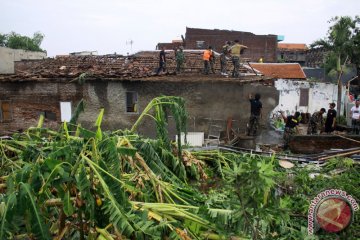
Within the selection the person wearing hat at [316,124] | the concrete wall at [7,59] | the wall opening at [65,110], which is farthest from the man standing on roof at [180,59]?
the concrete wall at [7,59]

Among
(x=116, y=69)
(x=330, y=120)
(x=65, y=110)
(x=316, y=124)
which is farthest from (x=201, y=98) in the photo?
(x=65, y=110)

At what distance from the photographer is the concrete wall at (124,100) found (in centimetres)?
1435

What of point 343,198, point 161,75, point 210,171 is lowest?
point 210,171

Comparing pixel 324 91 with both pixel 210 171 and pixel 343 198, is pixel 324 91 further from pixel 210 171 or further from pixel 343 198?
pixel 343 198

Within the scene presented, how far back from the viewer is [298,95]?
2098 centimetres

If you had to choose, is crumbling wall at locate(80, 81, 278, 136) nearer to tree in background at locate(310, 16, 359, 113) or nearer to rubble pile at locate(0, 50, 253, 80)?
rubble pile at locate(0, 50, 253, 80)

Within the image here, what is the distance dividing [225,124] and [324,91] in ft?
32.7

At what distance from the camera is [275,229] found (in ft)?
15.1

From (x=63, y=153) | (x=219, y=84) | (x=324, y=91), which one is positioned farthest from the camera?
(x=324, y=91)

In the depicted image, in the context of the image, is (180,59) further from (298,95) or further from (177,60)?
(298,95)

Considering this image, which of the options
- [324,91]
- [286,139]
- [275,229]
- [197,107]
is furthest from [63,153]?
[324,91]
